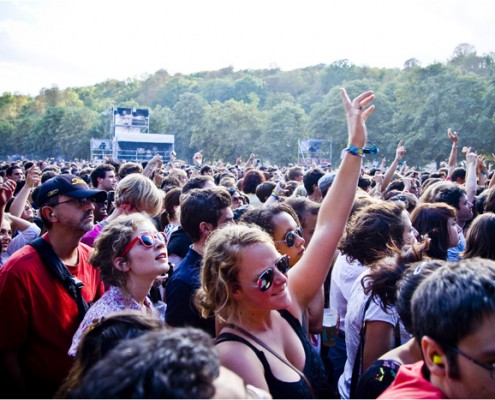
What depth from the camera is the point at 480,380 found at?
1.56m

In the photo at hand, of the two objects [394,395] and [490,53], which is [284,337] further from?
[490,53]

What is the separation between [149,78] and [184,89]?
24.1 metres

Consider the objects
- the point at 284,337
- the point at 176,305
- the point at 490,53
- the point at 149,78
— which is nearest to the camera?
the point at 284,337

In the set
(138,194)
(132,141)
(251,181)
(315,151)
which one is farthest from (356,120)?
(132,141)

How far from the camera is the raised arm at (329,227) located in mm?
2586

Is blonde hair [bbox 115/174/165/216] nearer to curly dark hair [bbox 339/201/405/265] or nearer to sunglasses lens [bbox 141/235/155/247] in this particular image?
sunglasses lens [bbox 141/235/155/247]

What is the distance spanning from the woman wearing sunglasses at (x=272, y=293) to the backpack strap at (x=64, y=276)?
0.83 metres

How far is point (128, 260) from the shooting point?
2.99m

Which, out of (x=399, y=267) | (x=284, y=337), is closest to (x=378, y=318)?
(x=399, y=267)

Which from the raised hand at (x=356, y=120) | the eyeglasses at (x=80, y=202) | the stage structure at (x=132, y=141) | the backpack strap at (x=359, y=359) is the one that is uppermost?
the raised hand at (x=356, y=120)

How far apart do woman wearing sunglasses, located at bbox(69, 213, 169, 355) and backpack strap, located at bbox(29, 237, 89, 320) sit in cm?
15

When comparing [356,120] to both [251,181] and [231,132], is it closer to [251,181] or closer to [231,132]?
[251,181]

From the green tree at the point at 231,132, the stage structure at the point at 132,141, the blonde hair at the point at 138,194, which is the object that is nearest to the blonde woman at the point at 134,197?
the blonde hair at the point at 138,194

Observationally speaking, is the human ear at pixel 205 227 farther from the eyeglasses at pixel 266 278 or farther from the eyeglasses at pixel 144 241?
the eyeglasses at pixel 266 278
